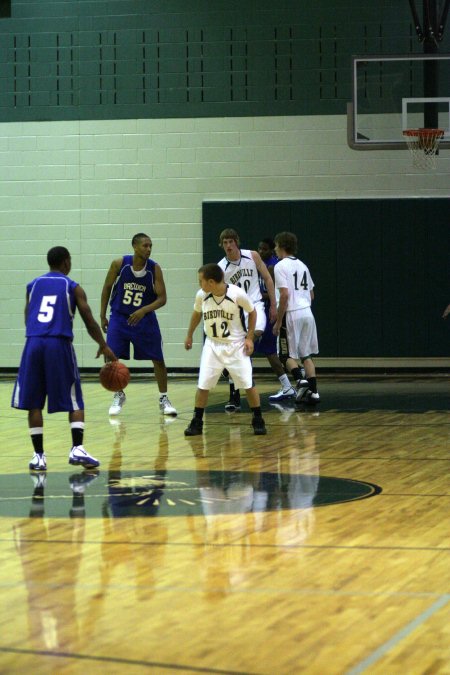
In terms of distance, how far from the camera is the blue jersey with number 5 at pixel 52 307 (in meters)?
8.51

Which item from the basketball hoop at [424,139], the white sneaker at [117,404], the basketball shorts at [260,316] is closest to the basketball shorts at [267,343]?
the basketball shorts at [260,316]

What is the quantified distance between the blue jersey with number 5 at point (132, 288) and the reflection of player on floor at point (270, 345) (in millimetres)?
1487

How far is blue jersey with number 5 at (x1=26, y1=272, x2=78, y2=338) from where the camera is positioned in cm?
851

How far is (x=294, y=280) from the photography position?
12.7 metres

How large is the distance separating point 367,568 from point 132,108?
40.6 ft

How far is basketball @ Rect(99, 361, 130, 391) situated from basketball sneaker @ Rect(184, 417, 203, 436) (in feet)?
3.42

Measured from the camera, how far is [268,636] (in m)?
4.41

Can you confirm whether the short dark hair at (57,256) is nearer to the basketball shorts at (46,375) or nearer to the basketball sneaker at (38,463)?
the basketball shorts at (46,375)

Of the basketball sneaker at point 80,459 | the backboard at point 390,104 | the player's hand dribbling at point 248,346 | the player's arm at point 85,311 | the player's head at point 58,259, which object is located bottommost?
the basketball sneaker at point 80,459

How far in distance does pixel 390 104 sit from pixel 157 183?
4.15m

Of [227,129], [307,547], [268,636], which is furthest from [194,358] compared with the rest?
[268,636]

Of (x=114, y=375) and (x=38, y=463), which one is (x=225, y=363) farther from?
(x=38, y=463)

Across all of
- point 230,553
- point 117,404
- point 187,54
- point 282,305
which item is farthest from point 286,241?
point 230,553

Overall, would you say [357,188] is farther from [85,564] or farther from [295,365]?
[85,564]
